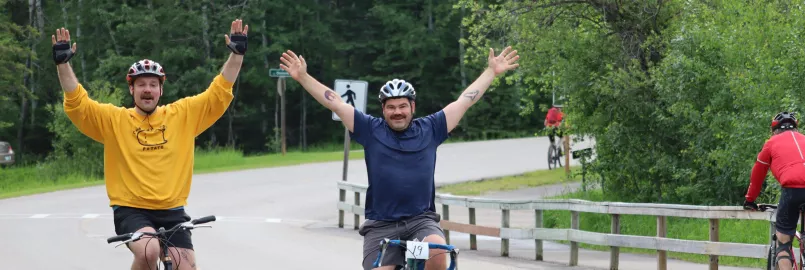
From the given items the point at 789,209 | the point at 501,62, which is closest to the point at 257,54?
the point at 789,209

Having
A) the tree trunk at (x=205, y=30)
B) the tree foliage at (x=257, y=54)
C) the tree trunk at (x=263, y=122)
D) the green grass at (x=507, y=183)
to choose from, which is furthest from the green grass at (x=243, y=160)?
the tree trunk at (x=263, y=122)

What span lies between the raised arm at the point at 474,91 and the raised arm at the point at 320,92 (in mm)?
628

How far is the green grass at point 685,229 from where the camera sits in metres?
17.1

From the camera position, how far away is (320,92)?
8781mm

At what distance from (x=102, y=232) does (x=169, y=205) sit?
13338mm

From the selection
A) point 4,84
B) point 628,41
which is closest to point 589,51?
point 628,41

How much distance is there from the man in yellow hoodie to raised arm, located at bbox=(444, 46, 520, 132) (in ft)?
4.57

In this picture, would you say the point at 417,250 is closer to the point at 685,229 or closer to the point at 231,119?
the point at 685,229

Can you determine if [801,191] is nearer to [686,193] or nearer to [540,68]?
[686,193]

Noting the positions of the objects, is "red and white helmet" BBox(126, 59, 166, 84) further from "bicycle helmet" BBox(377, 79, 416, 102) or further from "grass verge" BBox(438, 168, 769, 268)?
"grass verge" BBox(438, 168, 769, 268)

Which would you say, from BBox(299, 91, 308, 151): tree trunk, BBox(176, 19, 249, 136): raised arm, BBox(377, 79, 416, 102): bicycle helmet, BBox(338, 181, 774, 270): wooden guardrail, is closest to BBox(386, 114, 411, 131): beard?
BBox(377, 79, 416, 102): bicycle helmet

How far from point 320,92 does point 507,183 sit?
75.5ft

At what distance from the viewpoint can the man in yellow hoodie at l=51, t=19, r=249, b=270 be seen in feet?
26.7

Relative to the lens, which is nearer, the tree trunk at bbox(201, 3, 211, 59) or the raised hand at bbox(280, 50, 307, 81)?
the raised hand at bbox(280, 50, 307, 81)
